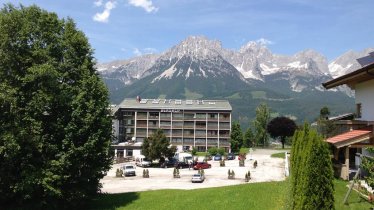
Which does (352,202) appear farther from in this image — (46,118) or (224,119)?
(224,119)

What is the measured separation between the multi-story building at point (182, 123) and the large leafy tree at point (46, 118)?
94265 millimetres

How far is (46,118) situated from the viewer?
2908 cm

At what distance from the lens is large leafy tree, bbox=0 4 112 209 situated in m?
27.1

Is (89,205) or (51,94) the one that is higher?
(51,94)

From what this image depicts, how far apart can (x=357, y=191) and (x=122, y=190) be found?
2675 cm

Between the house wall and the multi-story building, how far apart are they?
100241 millimetres

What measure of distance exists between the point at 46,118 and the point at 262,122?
343 ft

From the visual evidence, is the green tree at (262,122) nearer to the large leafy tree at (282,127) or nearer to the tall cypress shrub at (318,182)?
the large leafy tree at (282,127)

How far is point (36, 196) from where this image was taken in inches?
1120

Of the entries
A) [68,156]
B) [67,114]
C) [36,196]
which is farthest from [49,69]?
[36,196]

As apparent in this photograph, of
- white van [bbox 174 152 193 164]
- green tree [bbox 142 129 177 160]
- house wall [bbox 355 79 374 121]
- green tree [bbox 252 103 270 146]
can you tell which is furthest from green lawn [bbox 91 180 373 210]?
green tree [bbox 252 103 270 146]

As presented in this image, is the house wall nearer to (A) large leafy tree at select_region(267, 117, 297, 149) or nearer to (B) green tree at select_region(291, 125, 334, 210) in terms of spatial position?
(B) green tree at select_region(291, 125, 334, 210)

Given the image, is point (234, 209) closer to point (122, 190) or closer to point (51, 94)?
point (51, 94)

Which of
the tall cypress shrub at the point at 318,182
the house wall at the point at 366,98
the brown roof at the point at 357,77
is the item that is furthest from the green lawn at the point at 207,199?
the tall cypress shrub at the point at 318,182
